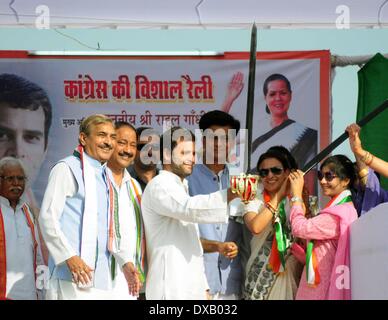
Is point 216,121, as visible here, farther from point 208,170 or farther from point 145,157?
point 145,157

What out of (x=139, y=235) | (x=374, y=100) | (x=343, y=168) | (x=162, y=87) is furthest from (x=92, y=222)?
(x=374, y=100)

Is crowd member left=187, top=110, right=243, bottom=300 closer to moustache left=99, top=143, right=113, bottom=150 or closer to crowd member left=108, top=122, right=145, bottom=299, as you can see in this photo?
crowd member left=108, top=122, right=145, bottom=299

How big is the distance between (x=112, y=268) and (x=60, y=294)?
1.14 ft

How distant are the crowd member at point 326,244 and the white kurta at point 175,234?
44 centimetres

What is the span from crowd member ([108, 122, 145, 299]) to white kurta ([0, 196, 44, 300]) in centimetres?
76

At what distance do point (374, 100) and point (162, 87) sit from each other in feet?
5.10

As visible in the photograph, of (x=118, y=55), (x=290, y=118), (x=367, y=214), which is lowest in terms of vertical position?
(x=367, y=214)

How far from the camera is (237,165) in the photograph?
22.8ft

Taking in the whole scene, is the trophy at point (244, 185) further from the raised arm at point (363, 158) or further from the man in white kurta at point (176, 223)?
the raised arm at point (363, 158)

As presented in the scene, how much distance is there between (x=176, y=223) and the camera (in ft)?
19.9

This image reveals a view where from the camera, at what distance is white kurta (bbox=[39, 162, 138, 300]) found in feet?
18.8
